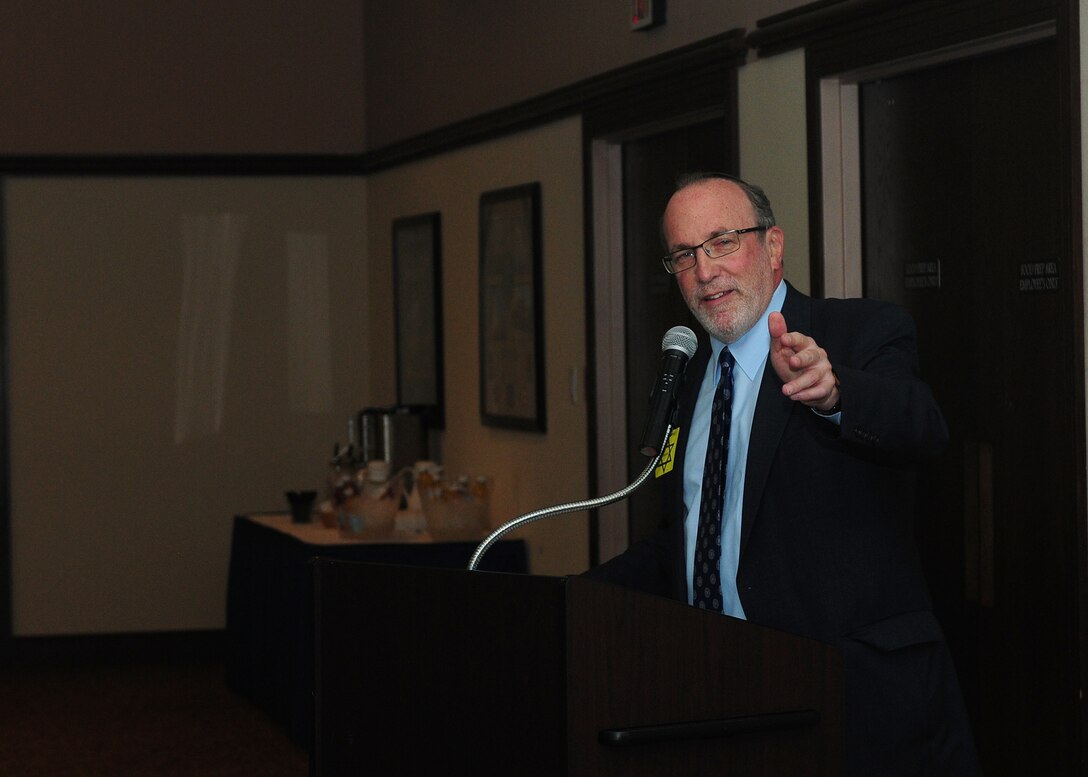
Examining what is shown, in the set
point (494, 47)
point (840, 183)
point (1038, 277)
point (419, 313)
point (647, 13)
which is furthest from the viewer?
point (419, 313)

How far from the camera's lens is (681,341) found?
2.20 metres

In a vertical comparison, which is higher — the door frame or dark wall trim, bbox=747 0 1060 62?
dark wall trim, bbox=747 0 1060 62

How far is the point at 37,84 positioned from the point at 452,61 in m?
2.18

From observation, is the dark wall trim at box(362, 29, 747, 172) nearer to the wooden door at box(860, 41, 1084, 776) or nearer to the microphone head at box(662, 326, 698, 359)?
the wooden door at box(860, 41, 1084, 776)

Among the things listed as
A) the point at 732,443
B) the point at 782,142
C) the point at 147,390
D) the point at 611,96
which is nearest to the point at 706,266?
the point at 732,443

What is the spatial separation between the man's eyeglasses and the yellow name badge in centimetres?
26

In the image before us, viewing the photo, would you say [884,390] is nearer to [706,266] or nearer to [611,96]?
[706,266]

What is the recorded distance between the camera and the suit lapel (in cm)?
208

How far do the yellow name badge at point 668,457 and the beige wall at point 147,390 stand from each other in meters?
5.12

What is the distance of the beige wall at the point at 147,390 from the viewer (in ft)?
23.3

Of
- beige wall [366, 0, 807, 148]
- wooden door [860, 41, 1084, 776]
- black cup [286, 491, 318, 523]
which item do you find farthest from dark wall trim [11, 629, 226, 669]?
wooden door [860, 41, 1084, 776]

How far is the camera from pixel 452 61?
6.21 m

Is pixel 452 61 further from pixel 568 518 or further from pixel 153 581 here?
pixel 153 581

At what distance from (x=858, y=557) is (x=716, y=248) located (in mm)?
484
